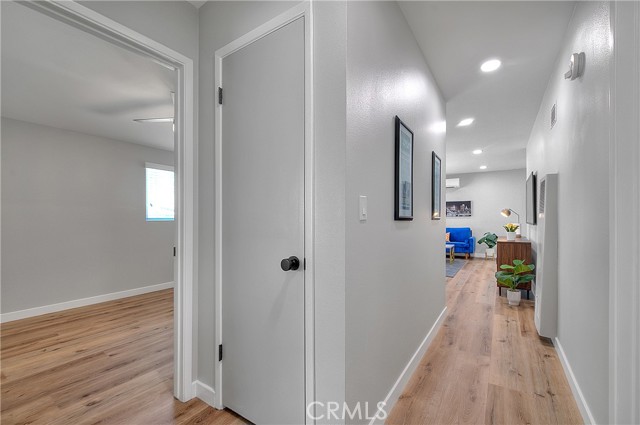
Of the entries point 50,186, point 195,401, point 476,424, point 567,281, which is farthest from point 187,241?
point 50,186

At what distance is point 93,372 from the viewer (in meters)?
2.22

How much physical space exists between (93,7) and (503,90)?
357cm

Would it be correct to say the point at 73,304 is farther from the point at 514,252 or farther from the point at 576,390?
the point at 514,252

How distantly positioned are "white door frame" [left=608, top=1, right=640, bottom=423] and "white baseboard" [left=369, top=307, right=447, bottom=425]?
999 millimetres

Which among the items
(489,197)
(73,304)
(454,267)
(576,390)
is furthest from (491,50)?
(489,197)

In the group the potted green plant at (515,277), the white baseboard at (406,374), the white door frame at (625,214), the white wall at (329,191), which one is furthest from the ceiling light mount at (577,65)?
the potted green plant at (515,277)

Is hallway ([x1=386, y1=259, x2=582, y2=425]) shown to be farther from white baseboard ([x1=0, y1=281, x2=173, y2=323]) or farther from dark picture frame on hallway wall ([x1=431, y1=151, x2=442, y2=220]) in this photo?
white baseboard ([x1=0, y1=281, x2=173, y2=323])

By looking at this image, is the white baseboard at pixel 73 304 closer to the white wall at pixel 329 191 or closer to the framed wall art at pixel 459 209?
the white wall at pixel 329 191

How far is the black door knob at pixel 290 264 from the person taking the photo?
135 centimetres

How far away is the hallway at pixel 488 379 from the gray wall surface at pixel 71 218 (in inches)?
176

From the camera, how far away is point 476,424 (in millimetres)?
1603

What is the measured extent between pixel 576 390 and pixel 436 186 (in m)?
1.80

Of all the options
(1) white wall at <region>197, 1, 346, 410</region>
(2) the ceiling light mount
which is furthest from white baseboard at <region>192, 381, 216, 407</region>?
(2) the ceiling light mount

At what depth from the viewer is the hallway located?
168cm
